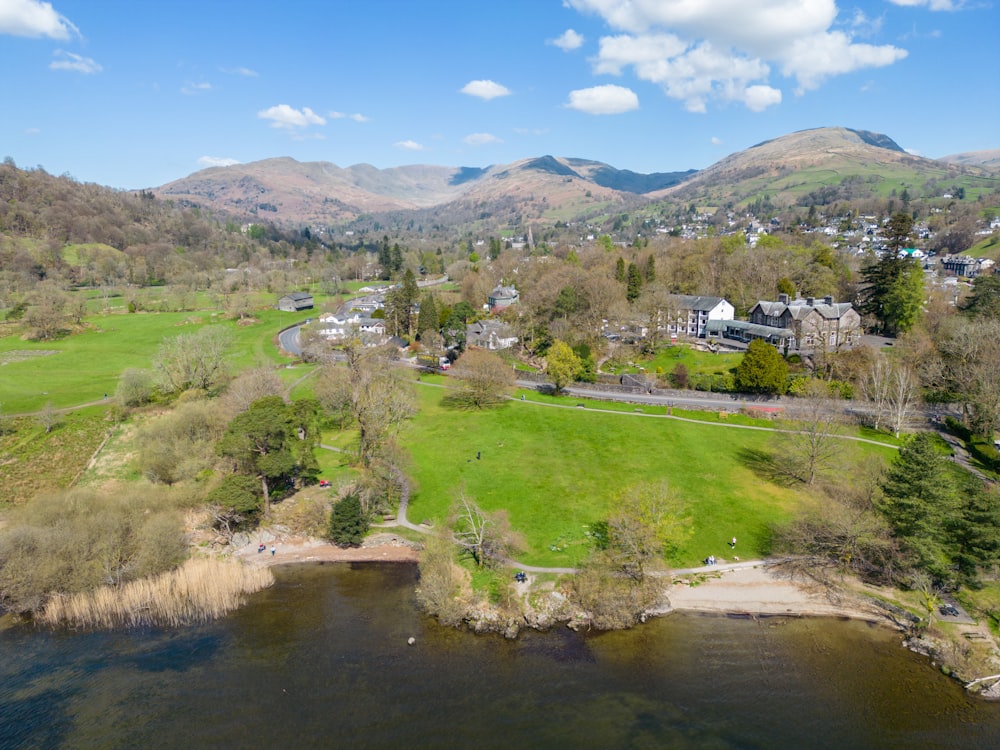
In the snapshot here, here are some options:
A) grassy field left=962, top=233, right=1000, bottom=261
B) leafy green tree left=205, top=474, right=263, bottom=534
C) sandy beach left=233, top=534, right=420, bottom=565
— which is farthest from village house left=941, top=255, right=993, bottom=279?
leafy green tree left=205, top=474, right=263, bottom=534

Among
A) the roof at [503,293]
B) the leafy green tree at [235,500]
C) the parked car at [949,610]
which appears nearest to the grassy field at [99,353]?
the leafy green tree at [235,500]

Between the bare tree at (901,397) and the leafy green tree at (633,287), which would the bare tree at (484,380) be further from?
the bare tree at (901,397)

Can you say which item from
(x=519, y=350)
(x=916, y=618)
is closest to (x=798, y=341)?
(x=519, y=350)

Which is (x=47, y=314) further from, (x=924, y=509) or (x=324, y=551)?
(x=924, y=509)

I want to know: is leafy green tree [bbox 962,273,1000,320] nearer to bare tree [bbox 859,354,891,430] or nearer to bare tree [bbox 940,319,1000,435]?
bare tree [bbox 940,319,1000,435]

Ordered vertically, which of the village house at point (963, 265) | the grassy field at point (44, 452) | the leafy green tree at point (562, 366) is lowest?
the grassy field at point (44, 452)

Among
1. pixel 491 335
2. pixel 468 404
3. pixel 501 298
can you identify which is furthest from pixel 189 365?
pixel 501 298
